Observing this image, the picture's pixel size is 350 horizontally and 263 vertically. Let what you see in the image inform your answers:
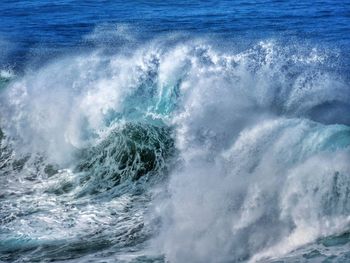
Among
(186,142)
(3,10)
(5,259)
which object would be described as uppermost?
(3,10)

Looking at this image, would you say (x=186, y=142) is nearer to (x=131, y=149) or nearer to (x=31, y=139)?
(x=131, y=149)

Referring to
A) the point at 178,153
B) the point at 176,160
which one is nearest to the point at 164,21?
the point at 178,153

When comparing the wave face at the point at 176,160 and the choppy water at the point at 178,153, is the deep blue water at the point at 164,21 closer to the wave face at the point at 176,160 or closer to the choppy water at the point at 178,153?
the choppy water at the point at 178,153

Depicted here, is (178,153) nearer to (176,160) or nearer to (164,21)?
(176,160)

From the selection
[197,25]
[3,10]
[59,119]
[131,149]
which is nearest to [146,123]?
[131,149]

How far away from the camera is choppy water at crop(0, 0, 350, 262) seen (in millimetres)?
11617

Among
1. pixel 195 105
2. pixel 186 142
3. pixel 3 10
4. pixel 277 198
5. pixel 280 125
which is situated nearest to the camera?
pixel 277 198

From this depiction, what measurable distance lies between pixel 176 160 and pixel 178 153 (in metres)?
0.26

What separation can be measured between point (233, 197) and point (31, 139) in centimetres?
759

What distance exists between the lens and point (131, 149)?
1617cm

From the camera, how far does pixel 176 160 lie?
608 inches

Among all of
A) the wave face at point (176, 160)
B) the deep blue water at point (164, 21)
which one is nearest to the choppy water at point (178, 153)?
the wave face at point (176, 160)

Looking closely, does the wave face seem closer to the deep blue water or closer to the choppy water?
the choppy water

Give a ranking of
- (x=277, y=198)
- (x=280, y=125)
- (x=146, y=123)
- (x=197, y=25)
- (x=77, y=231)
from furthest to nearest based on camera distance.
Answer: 1. (x=197, y=25)
2. (x=146, y=123)
3. (x=280, y=125)
4. (x=77, y=231)
5. (x=277, y=198)
